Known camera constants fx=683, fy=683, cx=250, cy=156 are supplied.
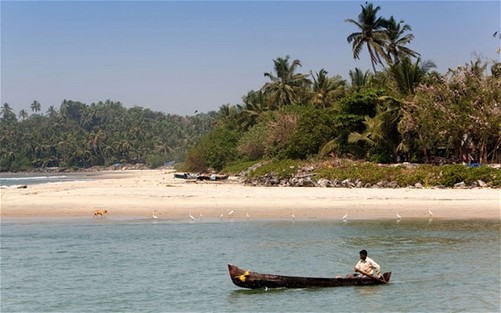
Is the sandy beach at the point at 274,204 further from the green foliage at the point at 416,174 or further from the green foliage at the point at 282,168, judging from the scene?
the green foliage at the point at 282,168

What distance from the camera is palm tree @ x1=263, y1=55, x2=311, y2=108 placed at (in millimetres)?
82062

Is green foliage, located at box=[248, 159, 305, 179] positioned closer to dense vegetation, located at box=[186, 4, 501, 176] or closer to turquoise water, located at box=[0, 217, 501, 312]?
dense vegetation, located at box=[186, 4, 501, 176]

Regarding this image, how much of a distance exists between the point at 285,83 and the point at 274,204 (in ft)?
156

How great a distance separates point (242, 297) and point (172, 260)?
5959 millimetres

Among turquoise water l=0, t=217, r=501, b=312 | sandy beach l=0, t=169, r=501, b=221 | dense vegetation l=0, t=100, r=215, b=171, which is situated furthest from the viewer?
dense vegetation l=0, t=100, r=215, b=171

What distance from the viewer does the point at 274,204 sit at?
1487 inches

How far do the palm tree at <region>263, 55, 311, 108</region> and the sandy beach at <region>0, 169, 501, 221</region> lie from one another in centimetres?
→ 3851

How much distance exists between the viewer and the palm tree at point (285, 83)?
82062 mm

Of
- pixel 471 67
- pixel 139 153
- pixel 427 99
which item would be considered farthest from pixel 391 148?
pixel 139 153

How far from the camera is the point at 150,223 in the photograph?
109 ft

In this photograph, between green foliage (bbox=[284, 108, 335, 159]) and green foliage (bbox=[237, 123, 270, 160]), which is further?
green foliage (bbox=[237, 123, 270, 160])

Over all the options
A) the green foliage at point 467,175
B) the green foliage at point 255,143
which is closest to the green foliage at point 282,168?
the green foliage at point 255,143

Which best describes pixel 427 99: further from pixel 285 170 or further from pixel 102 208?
pixel 102 208

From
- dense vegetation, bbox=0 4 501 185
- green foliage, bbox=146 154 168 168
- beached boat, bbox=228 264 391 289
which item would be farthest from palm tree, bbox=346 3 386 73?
green foliage, bbox=146 154 168 168
